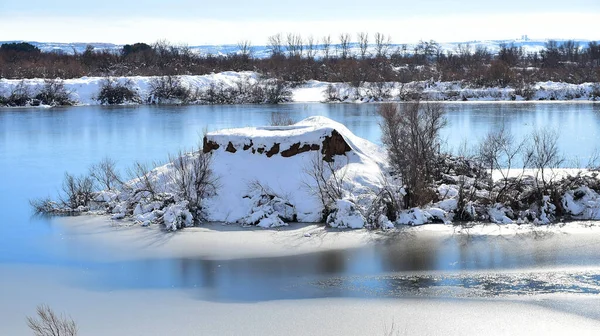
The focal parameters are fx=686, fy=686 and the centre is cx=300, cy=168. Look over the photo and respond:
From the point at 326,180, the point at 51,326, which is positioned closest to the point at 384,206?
the point at 326,180

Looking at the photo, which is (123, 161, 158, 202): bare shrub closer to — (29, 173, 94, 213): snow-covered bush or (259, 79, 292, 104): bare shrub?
(29, 173, 94, 213): snow-covered bush

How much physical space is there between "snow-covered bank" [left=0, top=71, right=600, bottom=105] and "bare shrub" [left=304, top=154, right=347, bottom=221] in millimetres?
36381

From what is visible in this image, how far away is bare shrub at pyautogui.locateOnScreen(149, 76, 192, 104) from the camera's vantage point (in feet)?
182

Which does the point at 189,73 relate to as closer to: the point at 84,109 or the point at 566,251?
the point at 84,109

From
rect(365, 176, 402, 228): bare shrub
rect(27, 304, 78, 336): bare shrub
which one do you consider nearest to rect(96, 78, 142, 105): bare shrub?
rect(365, 176, 402, 228): bare shrub

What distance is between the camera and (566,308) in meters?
10.2

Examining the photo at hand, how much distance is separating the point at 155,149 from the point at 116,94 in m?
31.6

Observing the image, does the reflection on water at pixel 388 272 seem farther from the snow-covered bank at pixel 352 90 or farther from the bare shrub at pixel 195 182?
the snow-covered bank at pixel 352 90

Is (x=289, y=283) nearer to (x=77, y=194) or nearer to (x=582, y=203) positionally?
(x=582, y=203)

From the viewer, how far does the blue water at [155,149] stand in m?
12.5

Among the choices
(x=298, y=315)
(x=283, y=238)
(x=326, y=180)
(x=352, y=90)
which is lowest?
(x=298, y=315)

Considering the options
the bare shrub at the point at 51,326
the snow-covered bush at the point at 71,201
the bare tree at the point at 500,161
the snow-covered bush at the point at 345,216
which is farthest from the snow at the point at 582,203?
the snow-covered bush at the point at 71,201

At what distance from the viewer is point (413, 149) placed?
1748 centimetres

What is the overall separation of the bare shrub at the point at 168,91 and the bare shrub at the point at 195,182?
127 feet
